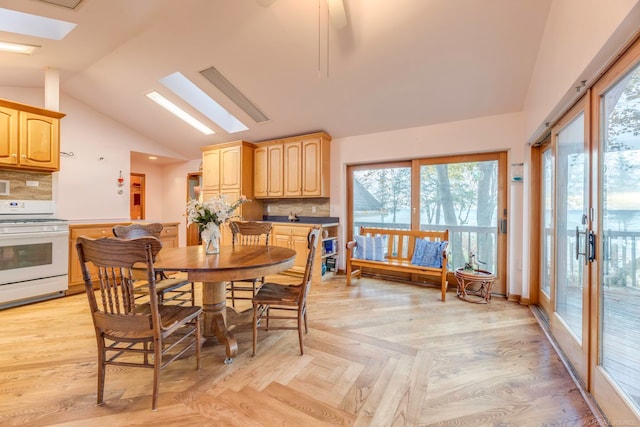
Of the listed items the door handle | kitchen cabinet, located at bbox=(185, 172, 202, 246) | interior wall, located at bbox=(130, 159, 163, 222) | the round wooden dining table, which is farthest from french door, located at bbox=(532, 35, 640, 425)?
interior wall, located at bbox=(130, 159, 163, 222)

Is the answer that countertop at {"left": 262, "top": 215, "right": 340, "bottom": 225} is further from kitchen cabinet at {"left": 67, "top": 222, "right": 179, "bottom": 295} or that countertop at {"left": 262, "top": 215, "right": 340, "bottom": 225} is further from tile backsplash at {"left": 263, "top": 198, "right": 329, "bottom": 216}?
kitchen cabinet at {"left": 67, "top": 222, "right": 179, "bottom": 295}

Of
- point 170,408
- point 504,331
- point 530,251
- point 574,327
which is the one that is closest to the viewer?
point 170,408

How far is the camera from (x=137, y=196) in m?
6.62

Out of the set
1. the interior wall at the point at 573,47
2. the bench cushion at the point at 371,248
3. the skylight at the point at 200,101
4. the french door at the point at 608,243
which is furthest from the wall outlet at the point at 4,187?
the french door at the point at 608,243

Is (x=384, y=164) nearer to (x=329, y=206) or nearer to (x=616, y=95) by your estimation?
(x=329, y=206)

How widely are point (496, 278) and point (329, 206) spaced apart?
260cm

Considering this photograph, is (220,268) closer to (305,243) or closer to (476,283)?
(305,243)

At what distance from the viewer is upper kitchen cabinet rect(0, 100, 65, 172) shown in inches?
124

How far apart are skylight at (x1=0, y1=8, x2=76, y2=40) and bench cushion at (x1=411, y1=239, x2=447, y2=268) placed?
4.64m

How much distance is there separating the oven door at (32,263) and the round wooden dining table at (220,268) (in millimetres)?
2090

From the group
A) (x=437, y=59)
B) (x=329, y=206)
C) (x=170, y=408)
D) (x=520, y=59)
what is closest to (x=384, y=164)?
(x=329, y=206)

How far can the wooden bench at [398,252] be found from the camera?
3.45 meters

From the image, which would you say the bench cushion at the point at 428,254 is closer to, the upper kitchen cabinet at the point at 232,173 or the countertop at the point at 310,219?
the countertop at the point at 310,219

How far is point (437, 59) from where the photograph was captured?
2.84 metres
